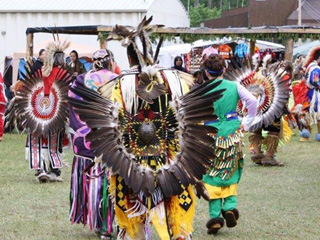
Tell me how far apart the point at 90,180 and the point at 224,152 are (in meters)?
1.14

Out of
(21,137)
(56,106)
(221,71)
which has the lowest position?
(21,137)

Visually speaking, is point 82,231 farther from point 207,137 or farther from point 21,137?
point 21,137

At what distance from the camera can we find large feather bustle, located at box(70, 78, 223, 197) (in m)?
4.96

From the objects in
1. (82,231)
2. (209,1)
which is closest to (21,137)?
(82,231)

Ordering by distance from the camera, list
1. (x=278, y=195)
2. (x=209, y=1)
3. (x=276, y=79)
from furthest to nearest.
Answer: (x=209, y=1) → (x=276, y=79) → (x=278, y=195)

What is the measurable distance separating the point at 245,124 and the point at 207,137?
74.2 inches

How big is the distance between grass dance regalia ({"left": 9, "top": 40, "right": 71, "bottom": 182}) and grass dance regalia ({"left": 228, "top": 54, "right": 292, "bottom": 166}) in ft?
6.45

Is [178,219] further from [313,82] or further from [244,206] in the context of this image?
[313,82]

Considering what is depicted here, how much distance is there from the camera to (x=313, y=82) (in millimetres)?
15062

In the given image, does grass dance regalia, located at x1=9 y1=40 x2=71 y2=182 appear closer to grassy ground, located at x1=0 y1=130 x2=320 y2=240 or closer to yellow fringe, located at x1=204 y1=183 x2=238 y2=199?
grassy ground, located at x1=0 y1=130 x2=320 y2=240

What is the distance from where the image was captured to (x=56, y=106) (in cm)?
963

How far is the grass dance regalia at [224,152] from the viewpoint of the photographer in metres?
6.89

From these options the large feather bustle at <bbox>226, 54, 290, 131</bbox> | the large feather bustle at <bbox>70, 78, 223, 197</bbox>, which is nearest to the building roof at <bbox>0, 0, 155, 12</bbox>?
the large feather bustle at <bbox>226, 54, 290, 131</bbox>

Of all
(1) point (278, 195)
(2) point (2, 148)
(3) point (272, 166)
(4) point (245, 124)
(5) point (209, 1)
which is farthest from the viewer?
(5) point (209, 1)
